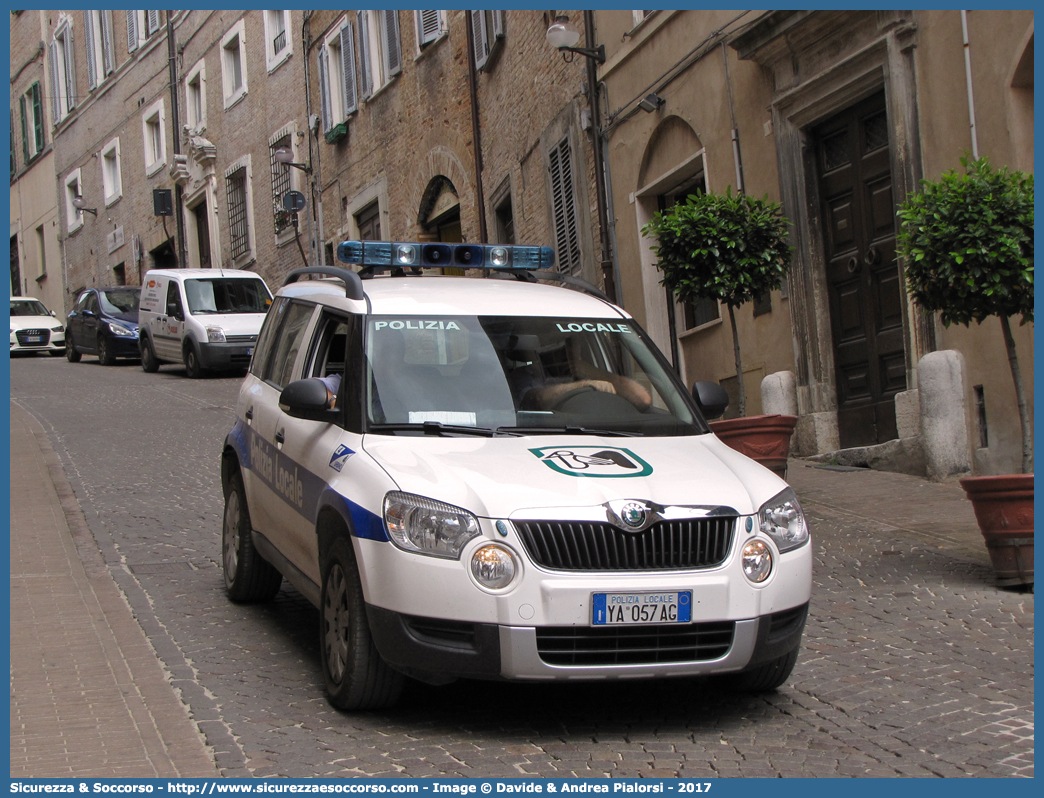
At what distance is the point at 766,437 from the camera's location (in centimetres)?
980

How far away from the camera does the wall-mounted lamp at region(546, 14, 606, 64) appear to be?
14.7 meters

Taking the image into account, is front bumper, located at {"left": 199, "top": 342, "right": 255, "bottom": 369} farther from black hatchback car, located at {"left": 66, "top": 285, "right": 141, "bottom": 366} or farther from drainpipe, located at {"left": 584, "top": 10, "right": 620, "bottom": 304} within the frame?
drainpipe, located at {"left": 584, "top": 10, "right": 620, "bottom": 304}

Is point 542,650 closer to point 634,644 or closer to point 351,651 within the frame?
point 634,644

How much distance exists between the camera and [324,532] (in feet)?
17.5

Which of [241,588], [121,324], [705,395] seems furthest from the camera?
[121,324]

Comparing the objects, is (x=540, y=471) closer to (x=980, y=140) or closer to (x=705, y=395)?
(x=705, y=395)

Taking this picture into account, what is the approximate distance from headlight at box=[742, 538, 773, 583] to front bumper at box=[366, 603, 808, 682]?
162mm

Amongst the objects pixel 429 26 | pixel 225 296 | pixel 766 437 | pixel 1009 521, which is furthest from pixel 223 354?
pixel 1009 521

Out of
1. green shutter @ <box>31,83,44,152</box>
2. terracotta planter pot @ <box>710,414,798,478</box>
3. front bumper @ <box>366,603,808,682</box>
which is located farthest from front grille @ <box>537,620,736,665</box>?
green shutter @ <box>31,83,44,152</box>

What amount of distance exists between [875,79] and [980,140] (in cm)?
165

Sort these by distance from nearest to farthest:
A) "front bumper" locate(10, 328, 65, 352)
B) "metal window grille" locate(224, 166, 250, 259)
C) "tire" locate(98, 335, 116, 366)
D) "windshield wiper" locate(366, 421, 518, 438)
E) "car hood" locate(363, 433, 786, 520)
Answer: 1. "car hood" locate(363, 433, 786, 520)
2. "windshield wiper" locate(366, 421, 518, 438)
3. "tire" locate(98, 335, 116, 366)
4. "front bumper" locate(10, 328, 65, 352)
5. "metal window grille" locate(224, 166, 250, 259)

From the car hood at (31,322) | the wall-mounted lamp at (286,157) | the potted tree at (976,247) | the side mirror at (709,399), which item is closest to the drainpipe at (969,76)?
the potted tree at (976,247)

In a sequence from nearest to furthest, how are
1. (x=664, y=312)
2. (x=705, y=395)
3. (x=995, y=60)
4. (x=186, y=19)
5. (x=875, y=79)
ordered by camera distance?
(x=705, y=395) < (x=995, y=60) < (x=875, y=79) < (x=664, y=312) < (x=186, y=19)

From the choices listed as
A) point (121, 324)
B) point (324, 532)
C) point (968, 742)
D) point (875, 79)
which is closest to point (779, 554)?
point (968, 742)
